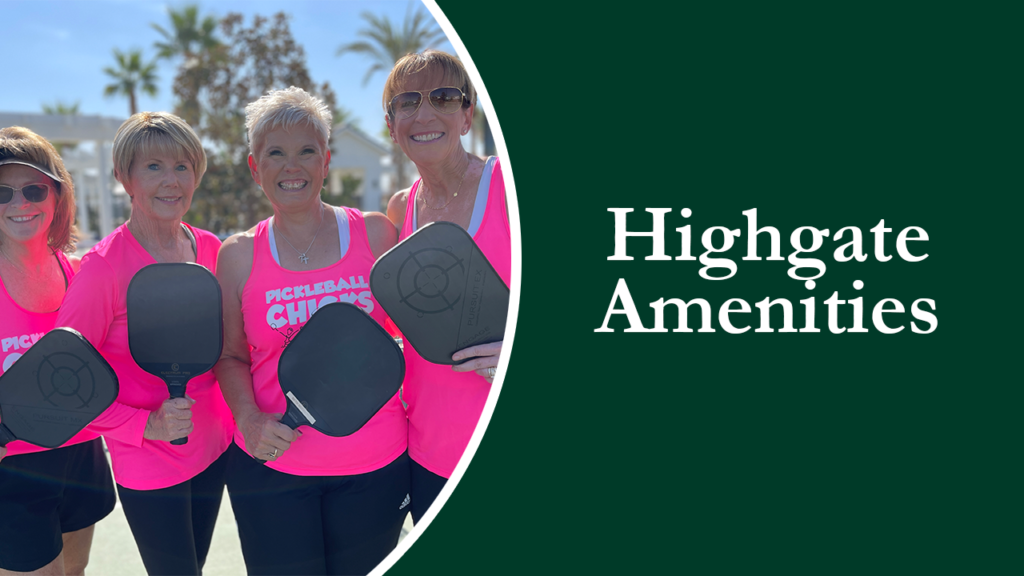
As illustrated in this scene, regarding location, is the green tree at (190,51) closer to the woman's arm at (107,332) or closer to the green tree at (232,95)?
the green tree at (232,95)

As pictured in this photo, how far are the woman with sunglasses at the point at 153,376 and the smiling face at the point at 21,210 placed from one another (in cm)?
29

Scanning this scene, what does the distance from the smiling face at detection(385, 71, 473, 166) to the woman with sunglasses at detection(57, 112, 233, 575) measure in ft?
2.41

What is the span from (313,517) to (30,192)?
1.48 metres

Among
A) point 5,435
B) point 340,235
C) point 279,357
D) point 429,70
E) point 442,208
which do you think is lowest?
point 5,435

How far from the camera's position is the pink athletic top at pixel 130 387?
1.97 metres

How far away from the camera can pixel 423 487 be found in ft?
7.36

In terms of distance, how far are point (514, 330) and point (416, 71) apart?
3.05 ft

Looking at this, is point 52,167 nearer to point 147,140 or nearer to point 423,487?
point 147,140

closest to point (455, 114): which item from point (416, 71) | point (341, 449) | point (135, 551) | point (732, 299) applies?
point (416, 71)

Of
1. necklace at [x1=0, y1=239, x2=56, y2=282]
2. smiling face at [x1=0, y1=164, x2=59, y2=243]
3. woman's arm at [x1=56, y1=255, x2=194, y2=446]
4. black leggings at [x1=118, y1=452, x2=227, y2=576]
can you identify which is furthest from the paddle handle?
smiling face at [x1=0, y1=164, x2=59, y2=243]

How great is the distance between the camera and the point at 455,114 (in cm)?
210

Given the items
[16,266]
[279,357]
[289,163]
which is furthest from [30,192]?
[279,357]

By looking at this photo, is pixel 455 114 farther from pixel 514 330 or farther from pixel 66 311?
pixel 66 311

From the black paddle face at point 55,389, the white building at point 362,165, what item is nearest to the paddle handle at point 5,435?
the black paddle face at point 55,389
